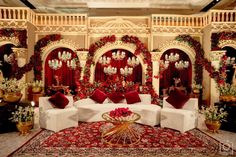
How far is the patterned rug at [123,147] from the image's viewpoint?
390 cm

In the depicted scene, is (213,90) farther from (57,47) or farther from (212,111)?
(57,47)

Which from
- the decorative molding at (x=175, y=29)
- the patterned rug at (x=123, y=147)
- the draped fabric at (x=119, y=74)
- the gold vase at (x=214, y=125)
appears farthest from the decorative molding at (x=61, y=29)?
the gold vase at (x=214, y=125)

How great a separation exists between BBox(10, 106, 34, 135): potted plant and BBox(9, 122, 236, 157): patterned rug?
0.34m

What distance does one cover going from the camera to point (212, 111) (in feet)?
17.1

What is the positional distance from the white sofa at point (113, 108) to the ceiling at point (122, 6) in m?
4.91

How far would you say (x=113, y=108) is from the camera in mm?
6109

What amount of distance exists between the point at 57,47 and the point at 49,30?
80cm

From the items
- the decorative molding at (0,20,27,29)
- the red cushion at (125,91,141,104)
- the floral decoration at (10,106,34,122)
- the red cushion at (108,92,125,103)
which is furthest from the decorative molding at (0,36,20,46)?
the red cushion at (125,91,141,104)

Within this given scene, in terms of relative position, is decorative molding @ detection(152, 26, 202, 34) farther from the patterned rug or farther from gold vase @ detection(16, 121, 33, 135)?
gold vase @ detection(16, 121, 33, 135)

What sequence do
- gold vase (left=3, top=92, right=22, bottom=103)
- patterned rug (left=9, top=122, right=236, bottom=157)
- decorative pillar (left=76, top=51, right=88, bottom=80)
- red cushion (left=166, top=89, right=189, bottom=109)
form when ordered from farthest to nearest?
decorative pillar (left=76, top=51, right=88, bottom=80)
red cushion (left=166, top=89, right=189, bottom=109)
gold vase (left=3, top=92, right=22, bottom=103)
patterned rug (left=9, top=122, right=236, bottom=157)

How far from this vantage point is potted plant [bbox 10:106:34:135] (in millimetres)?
4934

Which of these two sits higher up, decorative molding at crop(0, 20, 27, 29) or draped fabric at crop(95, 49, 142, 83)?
decorative molding at crop(0, 20, 27, 29)

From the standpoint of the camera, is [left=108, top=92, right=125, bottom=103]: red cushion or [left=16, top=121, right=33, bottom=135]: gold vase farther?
[left=108, top=92, right=125, bottom=103]: red cushion

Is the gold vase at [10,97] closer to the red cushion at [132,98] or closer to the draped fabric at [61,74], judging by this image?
the red cushion at [132,98]
